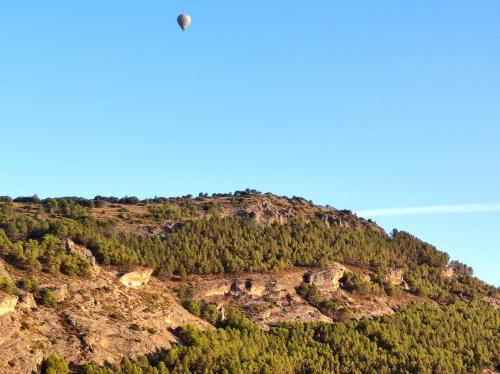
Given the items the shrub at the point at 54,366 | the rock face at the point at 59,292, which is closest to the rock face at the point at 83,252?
the rock face at the point at 59,292

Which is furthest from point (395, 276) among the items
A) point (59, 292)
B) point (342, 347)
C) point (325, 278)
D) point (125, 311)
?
point (59, 292)

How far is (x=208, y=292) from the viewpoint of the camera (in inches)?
5359

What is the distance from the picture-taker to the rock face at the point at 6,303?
284 feet

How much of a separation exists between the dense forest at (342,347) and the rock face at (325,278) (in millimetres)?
14310

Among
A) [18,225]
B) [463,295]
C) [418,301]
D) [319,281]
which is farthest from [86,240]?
[463,295]

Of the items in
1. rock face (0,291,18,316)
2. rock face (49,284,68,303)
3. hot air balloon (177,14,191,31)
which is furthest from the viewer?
hot air balloon (177,14,191,31)

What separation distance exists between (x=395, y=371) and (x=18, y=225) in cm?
7544

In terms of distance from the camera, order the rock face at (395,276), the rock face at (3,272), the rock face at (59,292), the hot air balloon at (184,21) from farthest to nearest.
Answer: the rock face at (395,276) → the hot air balloon at (184,21) → the rock face at (59,292) → the rock face at (3,272)

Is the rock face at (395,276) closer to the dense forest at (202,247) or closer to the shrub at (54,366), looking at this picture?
the dense forest at (202,247)

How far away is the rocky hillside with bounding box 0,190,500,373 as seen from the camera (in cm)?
9388

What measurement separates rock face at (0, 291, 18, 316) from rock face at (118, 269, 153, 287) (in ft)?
100

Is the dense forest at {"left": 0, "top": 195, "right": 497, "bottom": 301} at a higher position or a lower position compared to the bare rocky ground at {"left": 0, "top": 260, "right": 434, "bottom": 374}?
higher

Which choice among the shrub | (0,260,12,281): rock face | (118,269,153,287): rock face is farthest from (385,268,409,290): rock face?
the shrub

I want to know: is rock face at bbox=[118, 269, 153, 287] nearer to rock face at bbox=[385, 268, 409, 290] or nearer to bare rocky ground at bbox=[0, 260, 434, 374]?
bare rocky ground at bbox=[0, 260, 434, 374]
